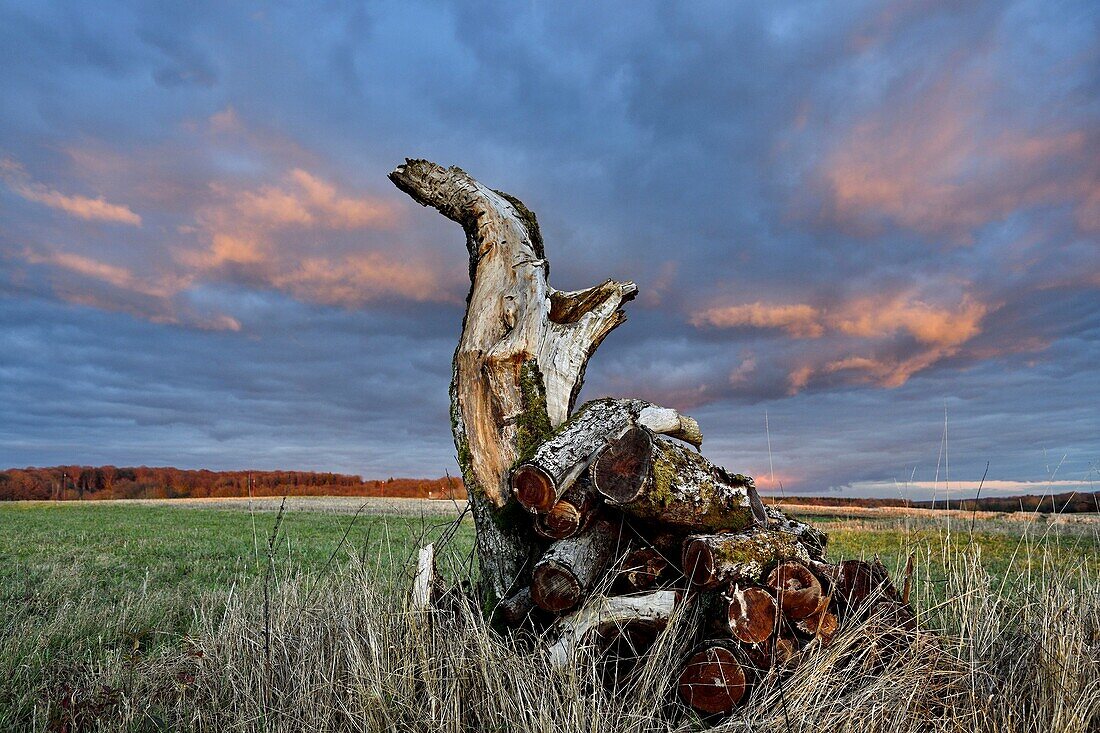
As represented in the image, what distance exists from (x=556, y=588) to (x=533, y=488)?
0.63 meters

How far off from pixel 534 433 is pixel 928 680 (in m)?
3.02

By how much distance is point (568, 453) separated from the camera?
175 inches

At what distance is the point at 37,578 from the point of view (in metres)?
10.7

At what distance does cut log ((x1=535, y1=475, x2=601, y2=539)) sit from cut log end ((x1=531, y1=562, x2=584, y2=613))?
22cm

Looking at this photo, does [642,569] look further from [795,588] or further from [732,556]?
[795,588]

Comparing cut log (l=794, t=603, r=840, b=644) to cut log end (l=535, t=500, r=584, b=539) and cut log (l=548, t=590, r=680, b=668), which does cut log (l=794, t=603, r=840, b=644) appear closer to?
cut log (l=548, t=590, r=680, b=668)

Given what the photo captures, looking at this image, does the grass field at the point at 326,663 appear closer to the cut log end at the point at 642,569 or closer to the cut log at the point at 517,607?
the cut log at the point at 517,607

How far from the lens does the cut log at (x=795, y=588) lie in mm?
3927

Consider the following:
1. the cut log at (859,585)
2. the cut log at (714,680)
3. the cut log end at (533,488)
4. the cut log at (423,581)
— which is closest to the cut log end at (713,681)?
the cut log at (714,680)

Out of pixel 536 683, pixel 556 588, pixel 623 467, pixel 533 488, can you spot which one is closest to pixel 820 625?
pixel 623 467

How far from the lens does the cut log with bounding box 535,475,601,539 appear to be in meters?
4.32

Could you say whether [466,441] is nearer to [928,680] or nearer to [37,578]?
[928,680]

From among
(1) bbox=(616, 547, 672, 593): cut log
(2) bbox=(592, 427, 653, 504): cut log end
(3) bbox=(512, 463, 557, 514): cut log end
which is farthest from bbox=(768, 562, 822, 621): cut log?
(3) bbox=(512, 463, 557, 514): cut log end

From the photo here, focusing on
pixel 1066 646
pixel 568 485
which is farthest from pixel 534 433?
pixel 1066 646
